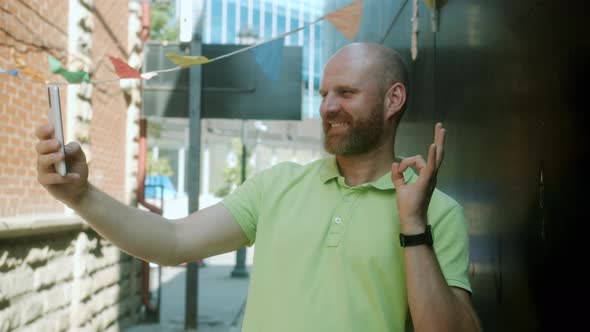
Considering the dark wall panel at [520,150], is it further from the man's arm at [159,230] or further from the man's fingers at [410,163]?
the man's arm at [159,230]

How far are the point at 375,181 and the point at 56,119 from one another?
99cm

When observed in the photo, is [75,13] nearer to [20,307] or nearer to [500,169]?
[20,307]

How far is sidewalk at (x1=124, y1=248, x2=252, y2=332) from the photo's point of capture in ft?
30.5

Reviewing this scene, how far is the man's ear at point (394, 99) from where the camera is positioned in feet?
7.32

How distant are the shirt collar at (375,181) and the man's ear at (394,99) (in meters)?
0.20

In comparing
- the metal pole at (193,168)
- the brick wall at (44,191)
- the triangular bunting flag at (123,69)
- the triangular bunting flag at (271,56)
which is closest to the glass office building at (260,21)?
the metal pole at (193,168)

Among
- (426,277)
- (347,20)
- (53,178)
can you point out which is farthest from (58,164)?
(347,20)

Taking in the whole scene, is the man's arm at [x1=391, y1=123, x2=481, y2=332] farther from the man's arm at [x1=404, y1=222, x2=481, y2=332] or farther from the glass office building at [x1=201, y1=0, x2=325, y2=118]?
the glass office building at [x1=201, y1=0, x2=325, y2=118]

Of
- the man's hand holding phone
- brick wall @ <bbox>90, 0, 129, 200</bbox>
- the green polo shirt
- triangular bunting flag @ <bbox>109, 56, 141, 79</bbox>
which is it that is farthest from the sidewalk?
the man's hand holding phone

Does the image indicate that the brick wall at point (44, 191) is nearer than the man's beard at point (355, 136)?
No

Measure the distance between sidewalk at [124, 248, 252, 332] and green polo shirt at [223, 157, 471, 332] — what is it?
24.0 feet

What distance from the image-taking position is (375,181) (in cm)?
214

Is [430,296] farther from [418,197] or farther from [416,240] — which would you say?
[418,197]

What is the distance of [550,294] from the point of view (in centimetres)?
188
